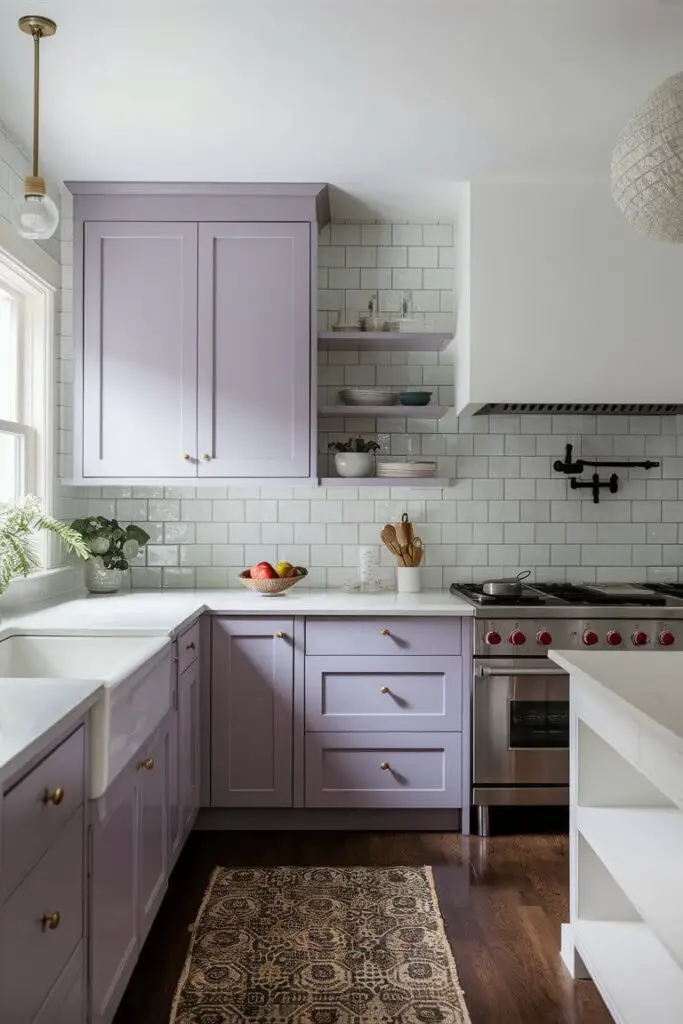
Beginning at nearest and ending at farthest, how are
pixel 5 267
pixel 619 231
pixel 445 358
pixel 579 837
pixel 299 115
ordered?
pixel 579 837, pixel 299 115, pixel 5 267, pixel 619 231, pixel 445 358

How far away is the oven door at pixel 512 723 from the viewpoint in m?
3.26

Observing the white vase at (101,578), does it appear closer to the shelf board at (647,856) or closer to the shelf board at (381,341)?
the shelf board at (381,341)

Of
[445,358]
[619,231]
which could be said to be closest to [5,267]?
[445,358]

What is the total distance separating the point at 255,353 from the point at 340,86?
1.16 metres

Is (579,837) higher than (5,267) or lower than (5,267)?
lower

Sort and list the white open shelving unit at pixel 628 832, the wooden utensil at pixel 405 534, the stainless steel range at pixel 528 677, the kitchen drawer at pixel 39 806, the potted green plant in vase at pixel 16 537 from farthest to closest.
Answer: the wooden utensil at pixel 405 534, the stainless steel range at pixel 528 677, the potted green plant in vase at pixel 16 537, the white open shelving unit at pixel 628 832, the kitchen drawer at pixel 39 806

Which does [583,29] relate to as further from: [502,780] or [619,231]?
[502,780]

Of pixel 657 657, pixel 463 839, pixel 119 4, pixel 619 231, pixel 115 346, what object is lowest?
pixel 463 839

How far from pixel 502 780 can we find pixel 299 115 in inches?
105

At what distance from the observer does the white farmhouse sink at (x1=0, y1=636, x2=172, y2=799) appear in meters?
1.80

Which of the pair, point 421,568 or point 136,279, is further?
point 421,568

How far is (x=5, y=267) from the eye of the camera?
317 cm

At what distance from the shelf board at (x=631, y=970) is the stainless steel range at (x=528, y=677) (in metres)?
1.00

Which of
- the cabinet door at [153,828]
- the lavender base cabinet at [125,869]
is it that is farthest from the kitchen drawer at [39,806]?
the cabinet door at [153,828]
